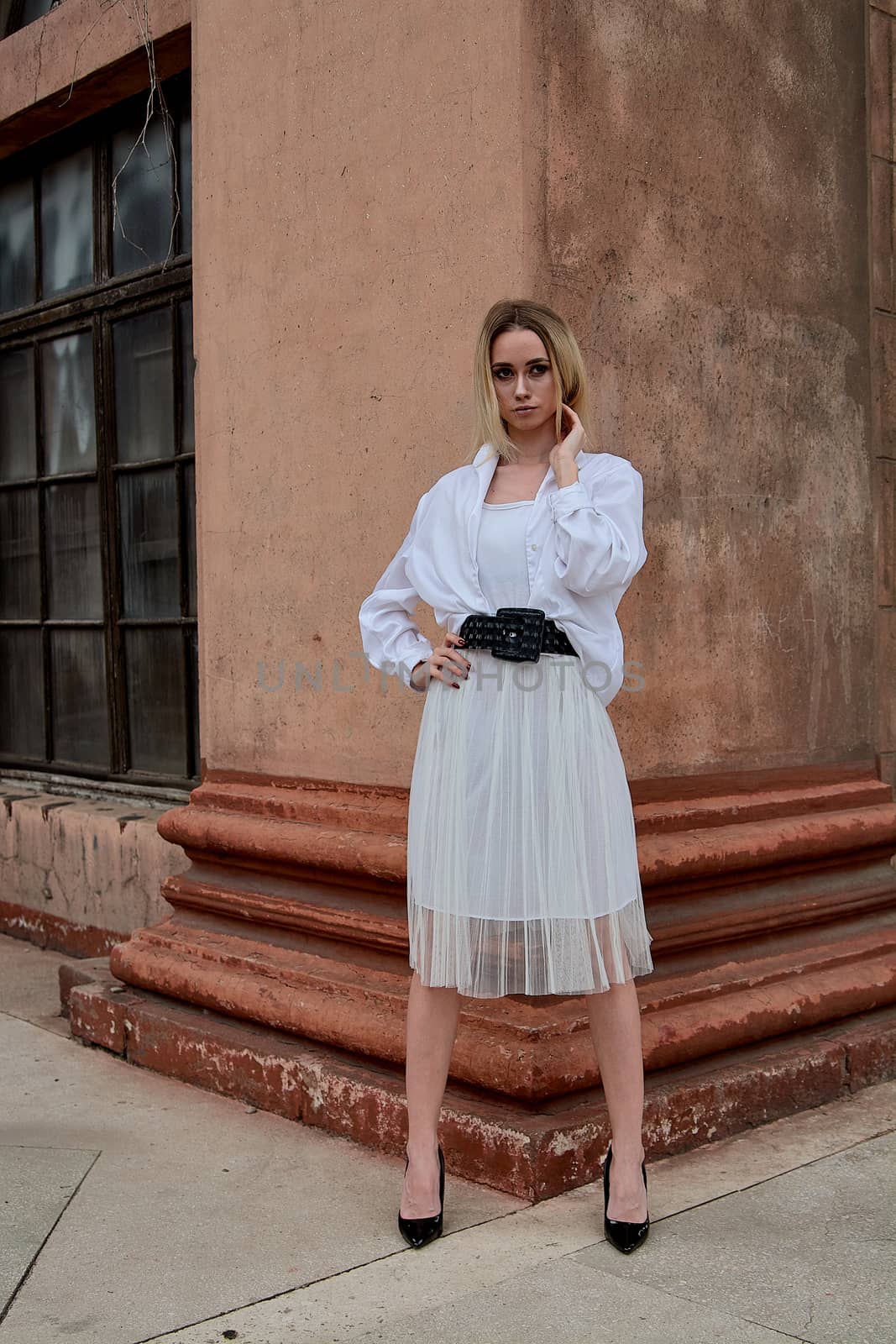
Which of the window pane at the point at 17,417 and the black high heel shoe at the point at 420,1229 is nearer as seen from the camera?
the black high heel shoe at the point at 420,1229

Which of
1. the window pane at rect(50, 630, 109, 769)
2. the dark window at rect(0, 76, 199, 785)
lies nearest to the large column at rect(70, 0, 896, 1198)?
the dark window at rect(0, 76, 199, 785)

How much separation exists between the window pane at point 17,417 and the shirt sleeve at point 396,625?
357 cm

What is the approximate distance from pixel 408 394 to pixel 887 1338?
2511mm

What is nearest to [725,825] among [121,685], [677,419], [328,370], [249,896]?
[677,419]

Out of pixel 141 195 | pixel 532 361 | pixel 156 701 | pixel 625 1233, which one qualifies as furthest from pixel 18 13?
pixel 625 1233

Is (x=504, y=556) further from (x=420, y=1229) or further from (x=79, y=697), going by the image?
(x=79, y=697)

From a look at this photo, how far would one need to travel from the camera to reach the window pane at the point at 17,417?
648 centimetres

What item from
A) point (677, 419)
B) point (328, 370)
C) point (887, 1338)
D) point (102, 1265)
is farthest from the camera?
point (328, 370)

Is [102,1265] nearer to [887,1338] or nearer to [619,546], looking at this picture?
[887,1338]

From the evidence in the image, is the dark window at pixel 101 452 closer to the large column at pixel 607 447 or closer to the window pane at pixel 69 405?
the window pane at pixel 69 405

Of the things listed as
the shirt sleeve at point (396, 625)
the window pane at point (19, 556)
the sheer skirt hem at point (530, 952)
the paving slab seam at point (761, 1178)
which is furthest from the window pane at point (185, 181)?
the paving slab seam at point (761, 1178)

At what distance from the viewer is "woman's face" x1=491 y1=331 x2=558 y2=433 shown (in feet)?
10.1

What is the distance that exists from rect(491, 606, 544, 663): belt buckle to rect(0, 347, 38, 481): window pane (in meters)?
4.00

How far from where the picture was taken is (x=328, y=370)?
4125 mm
